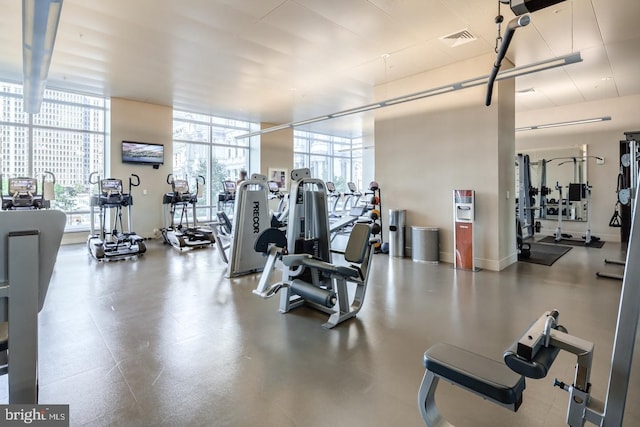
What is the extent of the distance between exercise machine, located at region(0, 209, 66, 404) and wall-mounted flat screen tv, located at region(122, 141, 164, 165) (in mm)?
8046

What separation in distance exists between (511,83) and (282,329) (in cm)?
573

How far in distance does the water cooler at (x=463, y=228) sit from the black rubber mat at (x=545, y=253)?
1.44 meters

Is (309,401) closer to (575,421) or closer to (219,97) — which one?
(575,421)

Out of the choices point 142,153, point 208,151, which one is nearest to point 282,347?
point 142,153

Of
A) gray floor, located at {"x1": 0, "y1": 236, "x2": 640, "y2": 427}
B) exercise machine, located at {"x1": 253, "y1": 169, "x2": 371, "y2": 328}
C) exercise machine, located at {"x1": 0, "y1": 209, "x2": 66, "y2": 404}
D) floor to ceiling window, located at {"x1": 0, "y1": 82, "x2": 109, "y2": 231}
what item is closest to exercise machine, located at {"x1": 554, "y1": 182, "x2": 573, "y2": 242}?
gray floor, located at {"x1": 0, "y1": 236, "x2": 640, "y2": 427}

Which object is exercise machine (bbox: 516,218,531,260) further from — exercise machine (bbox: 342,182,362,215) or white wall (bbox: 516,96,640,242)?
exercise machine (bbox: 342,182,362,215)

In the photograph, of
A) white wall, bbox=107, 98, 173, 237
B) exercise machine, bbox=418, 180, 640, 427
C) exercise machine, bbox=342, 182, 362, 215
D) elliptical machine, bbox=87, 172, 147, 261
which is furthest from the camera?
exercise machine, bbox=342, 182, 362, 215

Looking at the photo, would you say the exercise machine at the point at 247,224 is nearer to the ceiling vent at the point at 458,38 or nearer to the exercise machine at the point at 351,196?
the ceiling vent at the point at 458,38

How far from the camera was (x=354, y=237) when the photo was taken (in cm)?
333

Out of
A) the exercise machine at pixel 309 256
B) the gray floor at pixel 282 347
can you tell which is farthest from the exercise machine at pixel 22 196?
the exercise machine at pixel 309 256

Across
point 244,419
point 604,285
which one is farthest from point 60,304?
point 604,285

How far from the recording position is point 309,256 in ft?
11.6

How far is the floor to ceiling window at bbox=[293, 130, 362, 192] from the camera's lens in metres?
13.0

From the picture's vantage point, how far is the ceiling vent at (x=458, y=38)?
15.3ft
